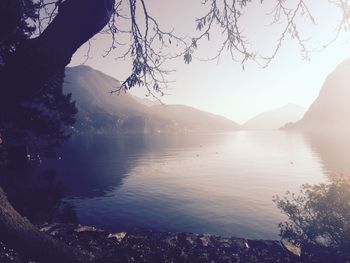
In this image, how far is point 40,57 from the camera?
382 centimetres

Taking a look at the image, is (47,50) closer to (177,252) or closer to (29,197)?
(177,252)

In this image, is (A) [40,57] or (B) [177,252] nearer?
(A) [40,57]

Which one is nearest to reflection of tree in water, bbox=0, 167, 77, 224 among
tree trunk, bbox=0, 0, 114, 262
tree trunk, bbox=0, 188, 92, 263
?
tree trunk, bbox=0, 188, 92, 263

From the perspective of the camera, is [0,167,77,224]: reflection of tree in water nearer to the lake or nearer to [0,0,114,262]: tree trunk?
the lake

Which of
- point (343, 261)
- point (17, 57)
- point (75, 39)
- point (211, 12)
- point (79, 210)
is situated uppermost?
point (211, 12)

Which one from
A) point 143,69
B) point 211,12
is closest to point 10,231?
point 143,69

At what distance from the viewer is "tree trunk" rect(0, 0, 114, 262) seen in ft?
12.4

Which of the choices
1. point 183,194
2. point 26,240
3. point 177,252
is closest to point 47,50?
point 26,240

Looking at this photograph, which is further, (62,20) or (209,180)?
(209,180)

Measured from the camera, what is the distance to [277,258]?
33.1 ft

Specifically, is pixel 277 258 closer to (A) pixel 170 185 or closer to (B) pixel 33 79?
(B) pixel 33 79

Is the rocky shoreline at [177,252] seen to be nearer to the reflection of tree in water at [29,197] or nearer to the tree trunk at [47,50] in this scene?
the tree trunk at [47,50]

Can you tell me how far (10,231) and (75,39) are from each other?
2.85 m

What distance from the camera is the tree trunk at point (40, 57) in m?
3.79
